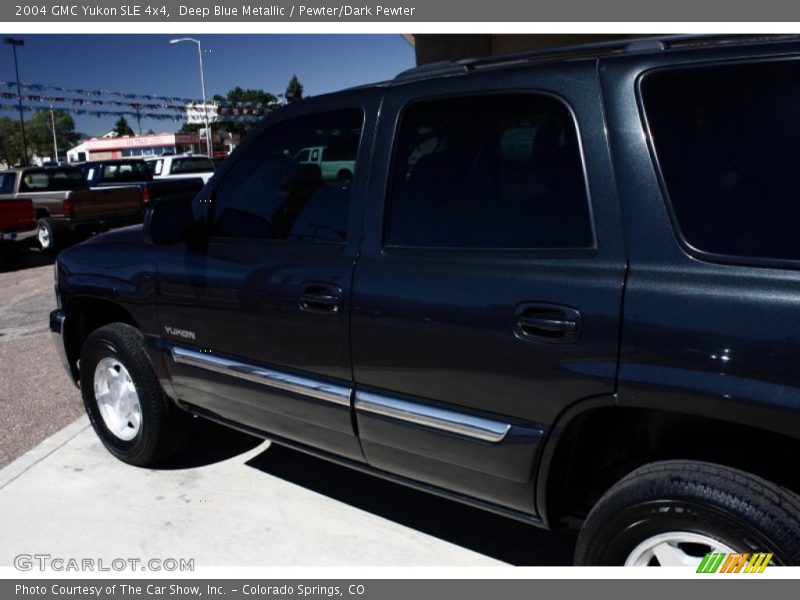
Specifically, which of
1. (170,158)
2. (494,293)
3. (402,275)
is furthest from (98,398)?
(170,158)

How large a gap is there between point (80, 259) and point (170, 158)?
17.0 meters

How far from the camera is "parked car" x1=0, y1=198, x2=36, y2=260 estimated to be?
1226cm

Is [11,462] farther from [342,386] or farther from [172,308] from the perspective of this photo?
[342,386]

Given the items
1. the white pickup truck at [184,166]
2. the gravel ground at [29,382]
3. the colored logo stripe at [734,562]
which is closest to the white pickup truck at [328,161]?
the colored logo stripe at [734,562]

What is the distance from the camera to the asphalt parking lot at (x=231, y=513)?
3211 millimetres

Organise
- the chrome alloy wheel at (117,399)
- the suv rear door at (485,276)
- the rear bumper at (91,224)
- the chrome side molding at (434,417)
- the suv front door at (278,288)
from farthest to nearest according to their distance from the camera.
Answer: the rear bumper at (91,224) → the chrome alloy wheel at (117,399) → the suv front door at (278,288) → the chrome side molding at (434,417) → the suv rear door at (485,276)

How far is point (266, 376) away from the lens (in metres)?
3.13

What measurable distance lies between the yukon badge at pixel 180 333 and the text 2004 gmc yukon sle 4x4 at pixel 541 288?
0.03 meters

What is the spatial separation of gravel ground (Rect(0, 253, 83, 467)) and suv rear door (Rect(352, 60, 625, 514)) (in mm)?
2911

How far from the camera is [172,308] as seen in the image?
11.6 feet

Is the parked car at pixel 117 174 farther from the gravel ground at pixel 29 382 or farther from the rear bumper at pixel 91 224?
the gravel ground at pixel 29 382

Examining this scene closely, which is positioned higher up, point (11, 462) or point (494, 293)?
point (494, 293)

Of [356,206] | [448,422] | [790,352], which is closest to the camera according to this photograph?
[790,352]

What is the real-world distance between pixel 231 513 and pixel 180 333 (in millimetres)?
908
